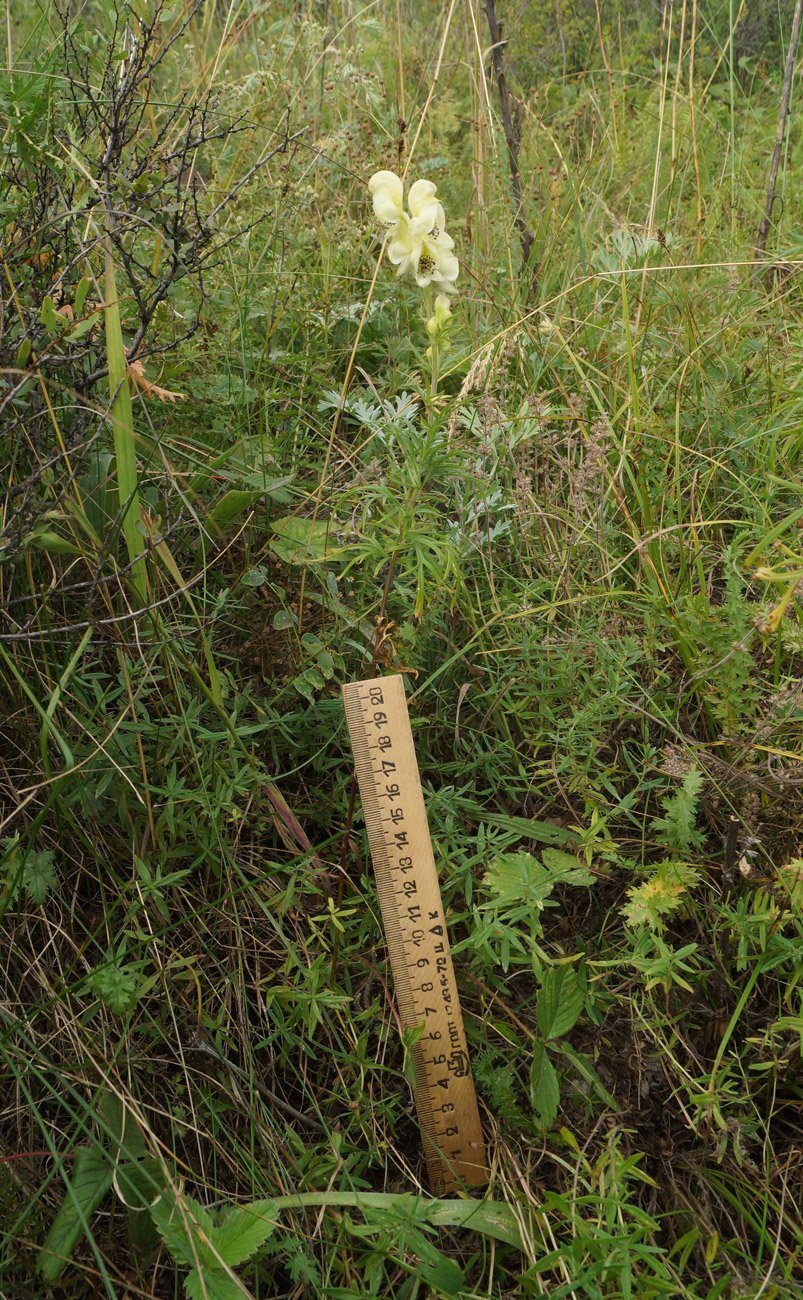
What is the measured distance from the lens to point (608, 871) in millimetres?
1588

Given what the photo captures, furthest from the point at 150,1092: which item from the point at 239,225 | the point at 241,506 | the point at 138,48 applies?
the point at 239,225

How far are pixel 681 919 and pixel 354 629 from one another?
0.88 m

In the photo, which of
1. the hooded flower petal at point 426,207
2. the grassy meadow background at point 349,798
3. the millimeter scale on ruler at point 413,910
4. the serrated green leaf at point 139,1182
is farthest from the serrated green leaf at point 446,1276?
the hooded flower petal at point 426,207

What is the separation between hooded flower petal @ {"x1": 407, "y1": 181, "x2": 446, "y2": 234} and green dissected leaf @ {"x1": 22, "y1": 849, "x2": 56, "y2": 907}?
53.3 inches

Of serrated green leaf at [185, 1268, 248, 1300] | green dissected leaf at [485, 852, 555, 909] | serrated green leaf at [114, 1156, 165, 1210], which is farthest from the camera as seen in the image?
green dissected leaf at [485, 852, 555, 909]

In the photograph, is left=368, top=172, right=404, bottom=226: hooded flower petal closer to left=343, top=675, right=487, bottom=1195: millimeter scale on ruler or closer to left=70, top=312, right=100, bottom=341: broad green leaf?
left=70, top=312, right=100, bottom=341: broad green leaf

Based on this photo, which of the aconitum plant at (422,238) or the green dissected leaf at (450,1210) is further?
the aconitum plant at (422,238)

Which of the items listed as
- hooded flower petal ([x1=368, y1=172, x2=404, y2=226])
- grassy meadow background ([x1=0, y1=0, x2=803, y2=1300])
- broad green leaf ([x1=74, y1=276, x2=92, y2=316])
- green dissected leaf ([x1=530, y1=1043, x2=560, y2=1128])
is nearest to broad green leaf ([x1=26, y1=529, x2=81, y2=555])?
grassy meadow background ([x1=0, y1=0, x2=803, y2=1300])

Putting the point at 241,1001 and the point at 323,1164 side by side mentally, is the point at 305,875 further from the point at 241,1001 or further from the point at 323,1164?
the point at 323,1164

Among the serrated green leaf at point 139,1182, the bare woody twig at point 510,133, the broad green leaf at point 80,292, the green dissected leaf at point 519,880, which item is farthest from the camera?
the bare woody twig at point 510,133

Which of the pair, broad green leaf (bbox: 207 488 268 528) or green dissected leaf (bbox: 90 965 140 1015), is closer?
green dissected leaf (bbox: 90 965 140 1015)

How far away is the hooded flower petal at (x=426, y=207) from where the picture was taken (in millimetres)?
1609

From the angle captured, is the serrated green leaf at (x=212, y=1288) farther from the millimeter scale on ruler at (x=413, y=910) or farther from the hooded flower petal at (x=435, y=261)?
the hooded flower petal at (x=435, y=261)

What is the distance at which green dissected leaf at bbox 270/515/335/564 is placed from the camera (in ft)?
6.09
